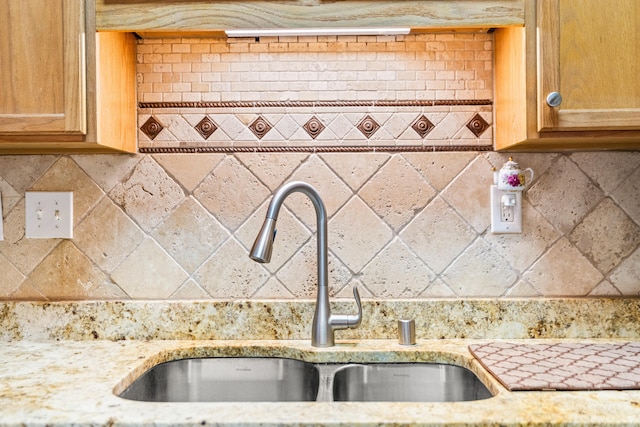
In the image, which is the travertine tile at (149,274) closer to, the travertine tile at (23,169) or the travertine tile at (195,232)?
the travertine tile at (195,232)

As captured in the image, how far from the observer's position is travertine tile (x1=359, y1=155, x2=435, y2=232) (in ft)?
4.83

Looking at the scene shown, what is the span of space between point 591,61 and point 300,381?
3.29 ft

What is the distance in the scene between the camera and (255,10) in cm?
115

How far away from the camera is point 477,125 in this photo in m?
1.47

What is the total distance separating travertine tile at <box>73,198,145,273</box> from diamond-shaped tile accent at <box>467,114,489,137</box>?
96 cm

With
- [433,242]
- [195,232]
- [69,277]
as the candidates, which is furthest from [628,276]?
[69,277]

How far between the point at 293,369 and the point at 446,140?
74 centimetres

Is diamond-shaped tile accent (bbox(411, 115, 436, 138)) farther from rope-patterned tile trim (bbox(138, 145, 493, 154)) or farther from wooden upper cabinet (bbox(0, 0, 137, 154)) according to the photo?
wooden upper cabinet (bbox(0, 0, 137, 154))

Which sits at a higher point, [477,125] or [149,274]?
[477,125]

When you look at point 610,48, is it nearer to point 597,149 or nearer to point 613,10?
point 613,10

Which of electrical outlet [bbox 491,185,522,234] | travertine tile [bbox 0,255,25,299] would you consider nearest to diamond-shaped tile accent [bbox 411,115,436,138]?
electrical outlet [bbox 491,185,522,234]

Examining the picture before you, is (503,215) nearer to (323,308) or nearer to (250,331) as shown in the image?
(323,308)

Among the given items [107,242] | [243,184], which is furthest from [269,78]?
[107,242]

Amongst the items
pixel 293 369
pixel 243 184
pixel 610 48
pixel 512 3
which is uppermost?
pixel 512 3
